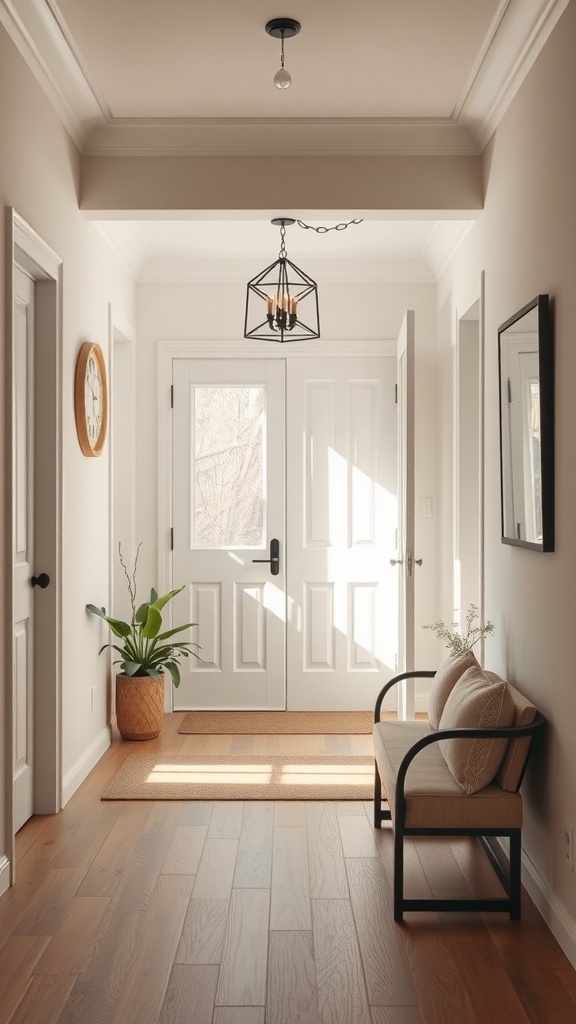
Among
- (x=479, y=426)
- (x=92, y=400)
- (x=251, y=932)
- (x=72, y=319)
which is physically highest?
(x=72, y=319)

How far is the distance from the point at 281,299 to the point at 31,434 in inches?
57.3

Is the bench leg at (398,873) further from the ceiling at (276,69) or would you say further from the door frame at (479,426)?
the ceiling at (276,69)

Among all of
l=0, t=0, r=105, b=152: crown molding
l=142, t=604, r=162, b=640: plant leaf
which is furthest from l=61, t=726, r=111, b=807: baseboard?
l=0, t=0, r=105, b=152: crown molding

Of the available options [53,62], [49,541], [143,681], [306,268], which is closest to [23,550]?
[49,541]

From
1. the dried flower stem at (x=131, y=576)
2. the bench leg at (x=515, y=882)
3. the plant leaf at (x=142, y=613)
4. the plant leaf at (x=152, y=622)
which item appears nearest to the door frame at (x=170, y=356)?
the dried flower stem at (x=131, y=576)

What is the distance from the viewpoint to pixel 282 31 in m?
3.06

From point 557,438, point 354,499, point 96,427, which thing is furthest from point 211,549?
point 557,438

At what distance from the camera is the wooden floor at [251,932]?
2316 millimetres

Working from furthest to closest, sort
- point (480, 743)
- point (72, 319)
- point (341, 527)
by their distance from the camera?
point (341, 527)
point (72, 319)
point (480, 743)

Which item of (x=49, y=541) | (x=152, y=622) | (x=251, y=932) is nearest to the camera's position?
(x=251, y=932)

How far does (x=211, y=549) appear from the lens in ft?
18.4

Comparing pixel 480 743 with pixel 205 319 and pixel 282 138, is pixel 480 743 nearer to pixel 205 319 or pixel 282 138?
pixel 282 138

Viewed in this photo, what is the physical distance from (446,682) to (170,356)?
9.75 feet

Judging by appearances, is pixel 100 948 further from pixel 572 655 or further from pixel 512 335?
pixel 512 335
